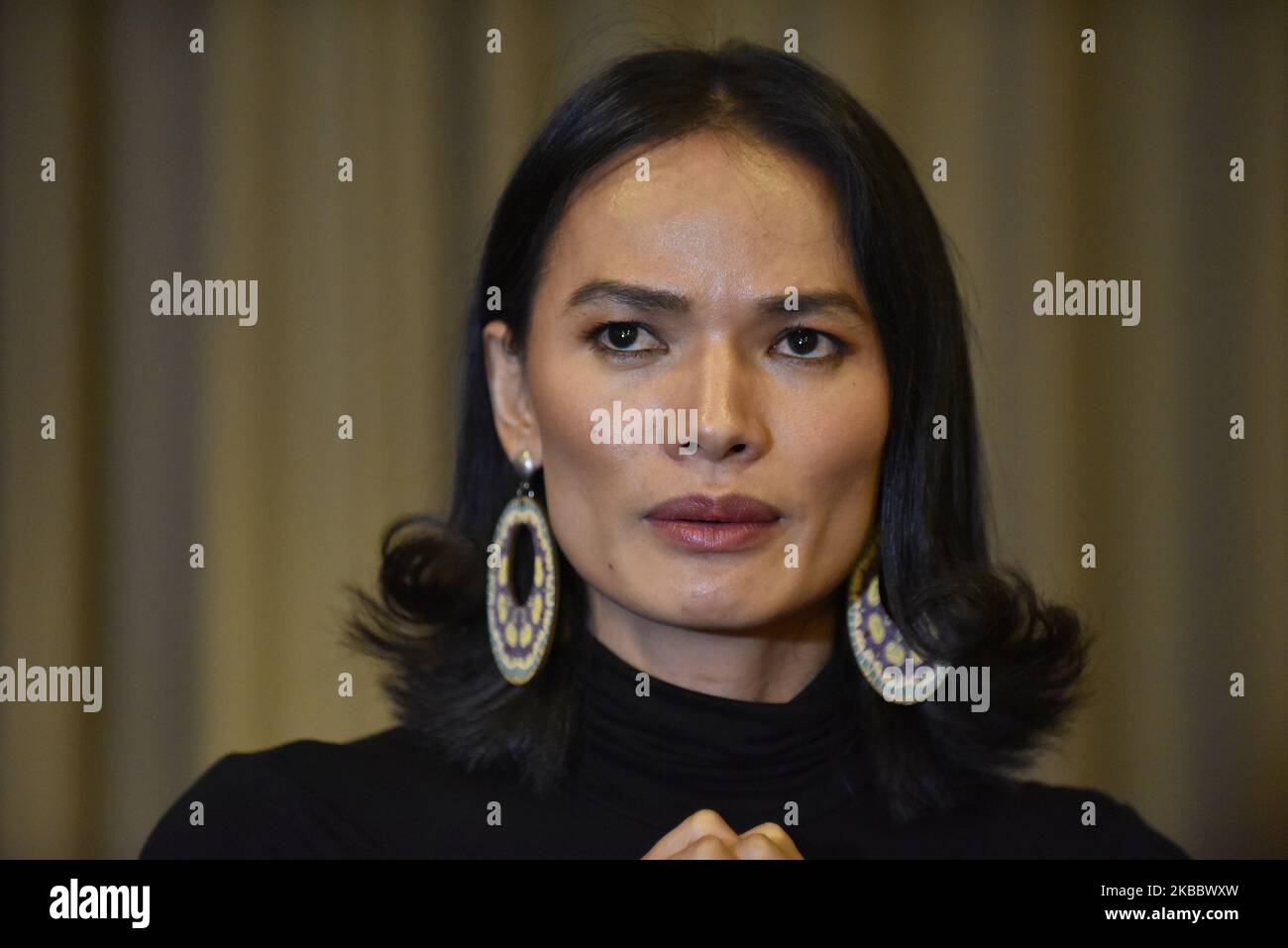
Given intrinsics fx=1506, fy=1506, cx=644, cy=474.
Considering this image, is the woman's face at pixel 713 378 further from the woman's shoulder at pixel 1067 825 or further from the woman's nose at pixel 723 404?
the woman's shoulder at pixel 1067 825

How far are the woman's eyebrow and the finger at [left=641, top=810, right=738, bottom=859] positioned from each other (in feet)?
1.59

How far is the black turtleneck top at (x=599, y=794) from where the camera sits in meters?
1.57

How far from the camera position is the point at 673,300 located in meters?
1.47

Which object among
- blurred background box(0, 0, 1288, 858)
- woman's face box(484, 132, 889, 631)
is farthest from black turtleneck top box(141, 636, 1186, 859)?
blurred background box(0, 0, 1288, 858)

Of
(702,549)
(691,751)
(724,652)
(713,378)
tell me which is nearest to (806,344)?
(713,378)

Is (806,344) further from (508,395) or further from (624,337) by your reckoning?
(508,395)

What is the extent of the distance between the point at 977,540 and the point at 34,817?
46.9 inches

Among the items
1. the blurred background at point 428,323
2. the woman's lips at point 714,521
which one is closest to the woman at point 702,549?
the woman's lips at point 714,521

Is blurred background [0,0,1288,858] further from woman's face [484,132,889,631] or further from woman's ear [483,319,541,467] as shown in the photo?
woman's face [484,132,889,631]

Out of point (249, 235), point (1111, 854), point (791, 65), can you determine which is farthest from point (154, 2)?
point (1111, 854)

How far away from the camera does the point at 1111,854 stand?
1715 millimetres

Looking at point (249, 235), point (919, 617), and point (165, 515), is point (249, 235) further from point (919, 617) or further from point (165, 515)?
point (919, 617)

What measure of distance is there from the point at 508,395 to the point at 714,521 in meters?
0.30
